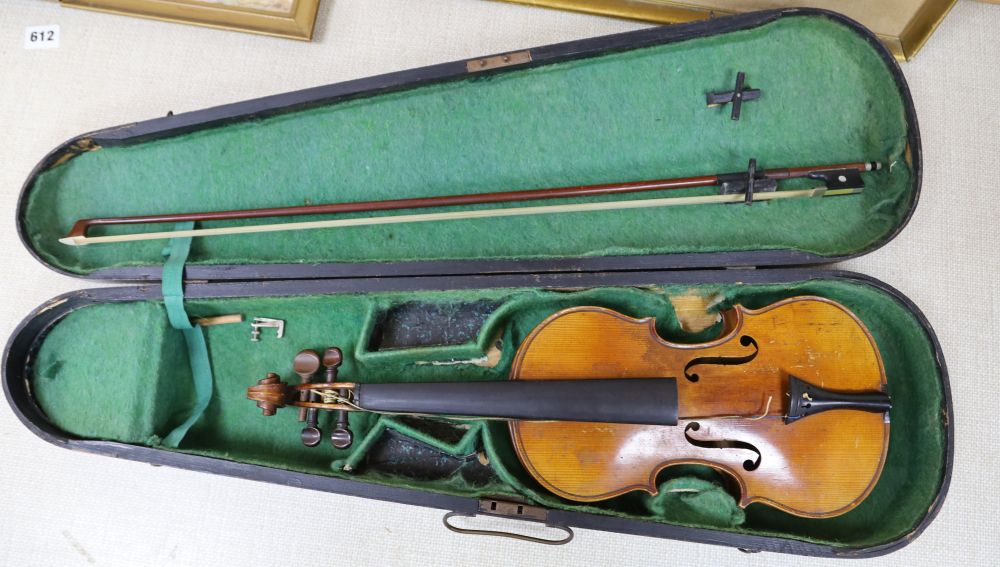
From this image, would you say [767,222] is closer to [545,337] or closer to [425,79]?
[545,337]

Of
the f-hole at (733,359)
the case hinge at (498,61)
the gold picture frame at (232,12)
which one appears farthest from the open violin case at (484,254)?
the gold picture frame at (232,12)

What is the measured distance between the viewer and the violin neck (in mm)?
1435

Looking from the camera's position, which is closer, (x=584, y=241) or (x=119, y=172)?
(x=584, y=241)

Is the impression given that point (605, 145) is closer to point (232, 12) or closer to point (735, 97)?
point (735, 97)

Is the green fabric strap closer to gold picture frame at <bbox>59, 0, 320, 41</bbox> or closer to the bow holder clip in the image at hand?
gold picture frame at <bbox>59, 0, 320, 41</bbox>

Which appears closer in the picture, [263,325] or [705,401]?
[705,401]

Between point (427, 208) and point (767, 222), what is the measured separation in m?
0.90

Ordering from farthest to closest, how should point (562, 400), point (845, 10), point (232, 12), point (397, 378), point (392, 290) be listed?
point (232, 12)
point (845, 10)
point (397, 378)
point (392, 290)
point (562, 400)

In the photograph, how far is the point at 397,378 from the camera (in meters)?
1.69

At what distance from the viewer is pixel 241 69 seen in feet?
6.64

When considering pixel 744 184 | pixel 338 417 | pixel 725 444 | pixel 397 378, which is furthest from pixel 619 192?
pixel 338 417

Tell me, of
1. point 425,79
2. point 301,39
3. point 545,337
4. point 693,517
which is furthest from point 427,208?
point 693,517

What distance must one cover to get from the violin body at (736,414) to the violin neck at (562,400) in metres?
0.07

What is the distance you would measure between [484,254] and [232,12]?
1.18 m
